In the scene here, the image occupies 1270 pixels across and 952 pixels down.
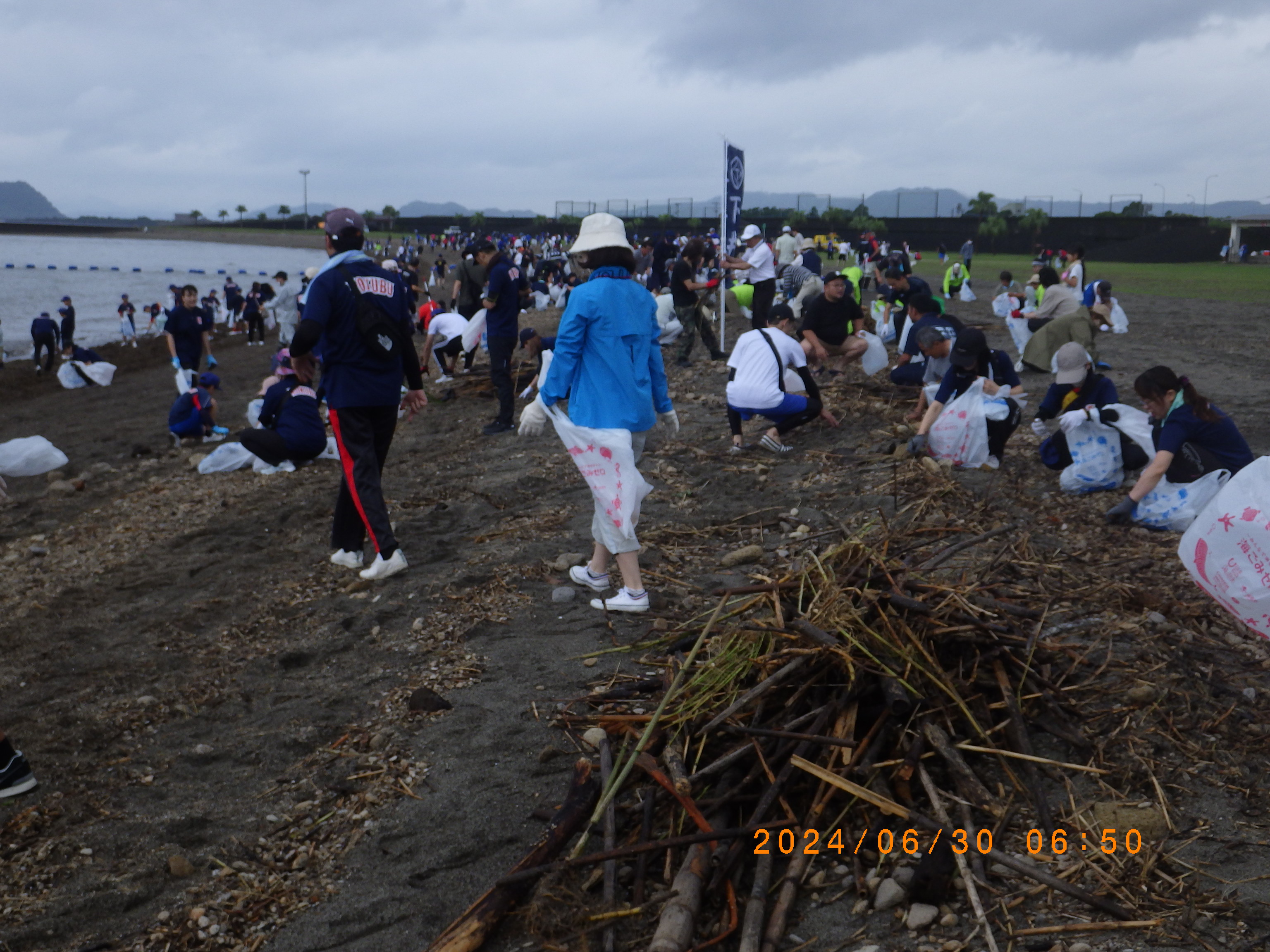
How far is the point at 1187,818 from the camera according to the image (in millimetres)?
2721

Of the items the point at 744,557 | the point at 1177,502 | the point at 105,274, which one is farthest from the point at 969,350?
the point at 105,274

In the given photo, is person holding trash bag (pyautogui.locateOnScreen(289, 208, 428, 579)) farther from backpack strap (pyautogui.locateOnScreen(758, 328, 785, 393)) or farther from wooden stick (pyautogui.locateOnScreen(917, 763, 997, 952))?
wooden stick (pyautogui.locateOnScreen(917, 763, 997, 952))

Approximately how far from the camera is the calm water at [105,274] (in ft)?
103

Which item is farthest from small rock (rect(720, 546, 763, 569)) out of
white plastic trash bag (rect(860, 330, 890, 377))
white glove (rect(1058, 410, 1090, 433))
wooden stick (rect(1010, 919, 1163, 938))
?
white plastic trash bag (rect(860, 330, 890, 377))

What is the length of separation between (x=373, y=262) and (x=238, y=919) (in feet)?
11.4

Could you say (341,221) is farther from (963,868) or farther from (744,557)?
(963,868)

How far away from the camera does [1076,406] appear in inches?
262

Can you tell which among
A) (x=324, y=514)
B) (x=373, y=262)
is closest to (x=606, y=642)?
(x=373, y=262)

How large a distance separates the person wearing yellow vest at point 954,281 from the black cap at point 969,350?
12606mm

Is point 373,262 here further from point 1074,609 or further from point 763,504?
point 1074,609

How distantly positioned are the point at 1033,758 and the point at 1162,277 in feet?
94.5

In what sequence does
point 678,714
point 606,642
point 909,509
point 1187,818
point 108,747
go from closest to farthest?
point 1187,818
point 678,714
point 108,747
point 606,642
point 909,509

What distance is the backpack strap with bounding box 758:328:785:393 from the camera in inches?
293

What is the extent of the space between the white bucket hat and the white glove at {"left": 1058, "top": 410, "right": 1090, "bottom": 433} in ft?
11.1
